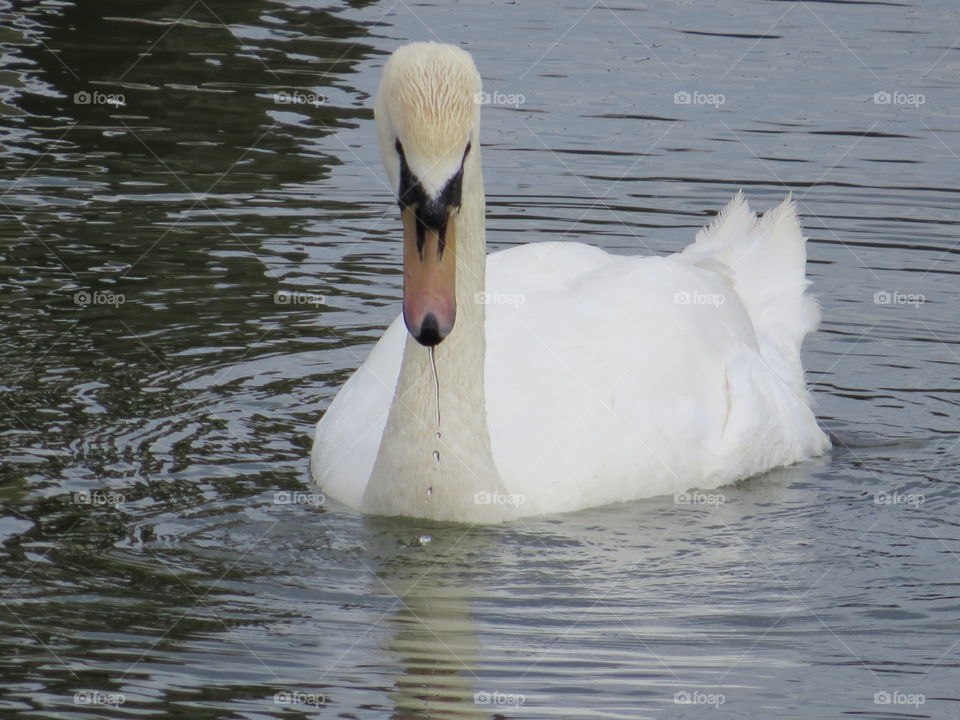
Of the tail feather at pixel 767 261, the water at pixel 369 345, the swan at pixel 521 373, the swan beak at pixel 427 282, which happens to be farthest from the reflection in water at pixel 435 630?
the tail feather at pixel 767 261

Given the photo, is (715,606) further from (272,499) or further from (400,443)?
(272,499)

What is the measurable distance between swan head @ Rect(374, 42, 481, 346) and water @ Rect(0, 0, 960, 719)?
1.19 m

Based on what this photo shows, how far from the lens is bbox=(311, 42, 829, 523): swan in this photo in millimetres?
7082

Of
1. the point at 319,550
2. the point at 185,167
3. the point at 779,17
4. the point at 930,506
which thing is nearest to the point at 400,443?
the point at 319,550

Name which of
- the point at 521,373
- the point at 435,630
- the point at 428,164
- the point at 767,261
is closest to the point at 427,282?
the point at 428,164

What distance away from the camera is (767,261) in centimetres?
1092

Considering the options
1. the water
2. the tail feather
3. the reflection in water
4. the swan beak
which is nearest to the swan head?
the swan beak

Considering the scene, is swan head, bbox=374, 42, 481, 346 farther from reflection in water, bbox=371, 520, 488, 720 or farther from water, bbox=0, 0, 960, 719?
water, bbox=0, 0, 960, 719

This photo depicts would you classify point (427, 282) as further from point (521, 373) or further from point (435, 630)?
point (521, 373)

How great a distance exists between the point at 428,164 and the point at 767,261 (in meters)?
4.29

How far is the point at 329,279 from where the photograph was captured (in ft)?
38.4

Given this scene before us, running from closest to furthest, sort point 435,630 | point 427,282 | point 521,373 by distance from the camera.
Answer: point 427,282
point 435,630
point 521,373

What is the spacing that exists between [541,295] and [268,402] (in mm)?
1548

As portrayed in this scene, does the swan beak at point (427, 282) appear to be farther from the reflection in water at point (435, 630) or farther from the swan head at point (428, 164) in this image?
the reflection in water at point (435, 630)
